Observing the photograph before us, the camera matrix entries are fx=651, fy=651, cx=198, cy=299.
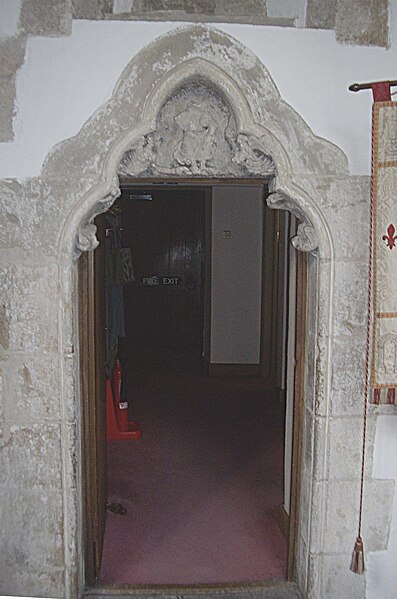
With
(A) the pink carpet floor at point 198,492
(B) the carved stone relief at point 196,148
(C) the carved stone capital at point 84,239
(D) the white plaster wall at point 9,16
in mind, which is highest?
(D) the white plaster wall at point 9,16

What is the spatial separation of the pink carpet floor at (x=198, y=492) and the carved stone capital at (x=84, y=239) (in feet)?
5.09

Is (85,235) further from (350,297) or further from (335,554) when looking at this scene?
(335,554)

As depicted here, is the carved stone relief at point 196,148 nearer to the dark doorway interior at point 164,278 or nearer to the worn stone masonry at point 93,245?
the worn stone masonry at point 93,245

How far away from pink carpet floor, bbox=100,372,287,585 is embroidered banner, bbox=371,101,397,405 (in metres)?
1.36

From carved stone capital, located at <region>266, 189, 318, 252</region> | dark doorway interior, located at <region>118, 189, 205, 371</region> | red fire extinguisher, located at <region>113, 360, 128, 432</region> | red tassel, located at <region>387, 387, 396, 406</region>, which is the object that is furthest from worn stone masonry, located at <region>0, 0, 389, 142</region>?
dark doorway interior, located at <region>118, 189, 205, 371</region>

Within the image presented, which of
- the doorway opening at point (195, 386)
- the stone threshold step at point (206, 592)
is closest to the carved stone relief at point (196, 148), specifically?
the doorway opening at point (195, 386)

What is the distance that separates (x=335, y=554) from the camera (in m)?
2.73

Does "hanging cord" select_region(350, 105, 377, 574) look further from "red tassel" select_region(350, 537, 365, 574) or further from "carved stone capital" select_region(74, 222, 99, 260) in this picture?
"carved stone capital" select_region(74, 222, 99, 260)

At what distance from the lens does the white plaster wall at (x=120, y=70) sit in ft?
8.09

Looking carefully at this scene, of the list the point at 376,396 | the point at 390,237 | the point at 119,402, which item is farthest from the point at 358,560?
the point at 119,402

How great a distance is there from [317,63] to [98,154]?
92 cm

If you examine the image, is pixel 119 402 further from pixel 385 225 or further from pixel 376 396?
pixel 385 225

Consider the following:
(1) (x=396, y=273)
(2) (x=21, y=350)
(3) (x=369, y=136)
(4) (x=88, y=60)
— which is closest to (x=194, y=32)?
(4) (x=88, y=60)

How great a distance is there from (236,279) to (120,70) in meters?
4.57
